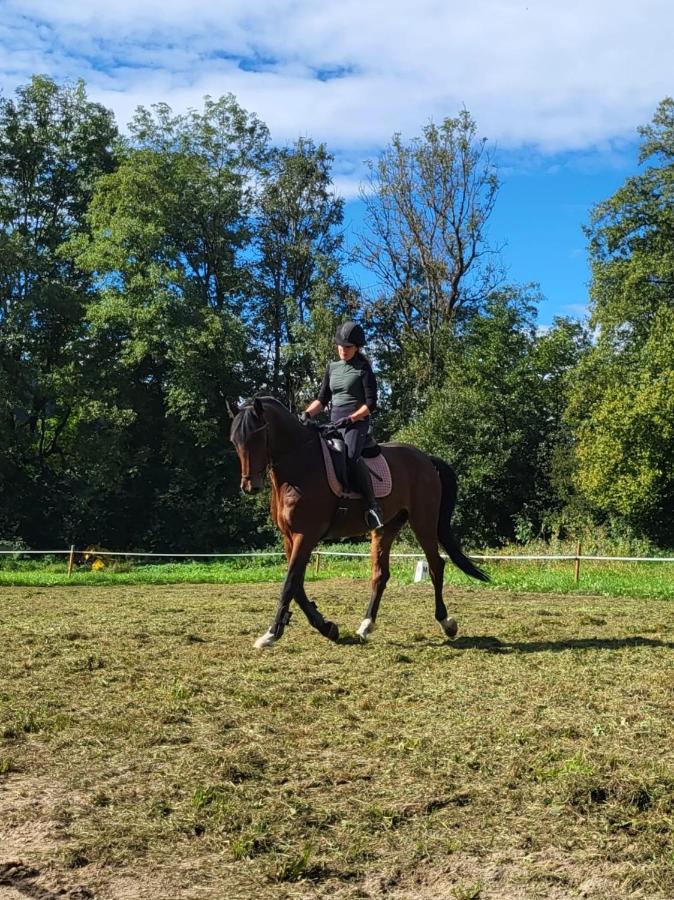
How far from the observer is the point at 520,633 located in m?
9.48

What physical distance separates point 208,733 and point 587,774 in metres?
2.26

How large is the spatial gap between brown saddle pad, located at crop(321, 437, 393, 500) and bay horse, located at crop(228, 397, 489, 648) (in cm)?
5

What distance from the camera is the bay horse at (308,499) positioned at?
8078 mm

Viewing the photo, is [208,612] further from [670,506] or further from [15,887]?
Result: [670,506]

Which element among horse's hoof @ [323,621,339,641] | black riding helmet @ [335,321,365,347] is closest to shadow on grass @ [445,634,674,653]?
horse's hoof @ [323,621,339,641]

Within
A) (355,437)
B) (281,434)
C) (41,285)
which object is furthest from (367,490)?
(41,285)

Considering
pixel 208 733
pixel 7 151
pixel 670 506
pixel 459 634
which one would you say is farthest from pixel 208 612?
pixel 7 151

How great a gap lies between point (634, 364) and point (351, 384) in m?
26.6

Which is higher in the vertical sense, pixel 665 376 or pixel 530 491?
pixel 665 376

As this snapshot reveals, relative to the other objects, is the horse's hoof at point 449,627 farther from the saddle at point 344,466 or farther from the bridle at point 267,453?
the bridle at point 267,453

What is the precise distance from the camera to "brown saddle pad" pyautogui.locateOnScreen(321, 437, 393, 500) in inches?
334

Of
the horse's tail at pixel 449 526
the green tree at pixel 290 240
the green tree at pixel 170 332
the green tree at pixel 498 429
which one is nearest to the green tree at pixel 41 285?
the green tree at pixel 170 332

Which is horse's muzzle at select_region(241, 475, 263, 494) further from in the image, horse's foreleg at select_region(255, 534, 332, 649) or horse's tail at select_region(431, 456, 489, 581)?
horse's tail at select_region(431, 456, 489, 581)

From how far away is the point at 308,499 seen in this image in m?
8.34
